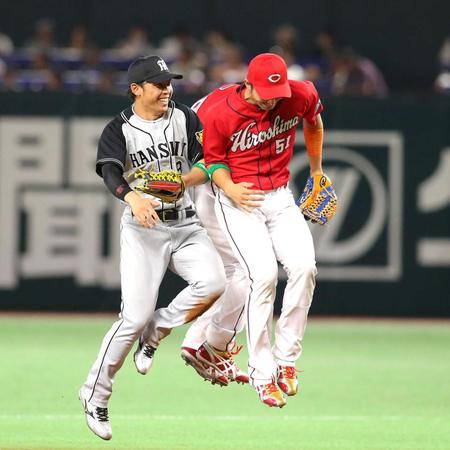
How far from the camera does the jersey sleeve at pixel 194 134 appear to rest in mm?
7879

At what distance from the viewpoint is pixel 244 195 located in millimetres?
7703

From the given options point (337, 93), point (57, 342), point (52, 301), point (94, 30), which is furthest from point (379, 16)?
point (57, 342)

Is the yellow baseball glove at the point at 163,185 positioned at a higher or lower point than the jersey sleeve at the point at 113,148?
lower

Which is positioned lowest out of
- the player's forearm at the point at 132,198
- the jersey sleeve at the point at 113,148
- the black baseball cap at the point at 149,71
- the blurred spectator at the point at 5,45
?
the blurred spectator at the point at 5,45

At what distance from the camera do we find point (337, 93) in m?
15.0

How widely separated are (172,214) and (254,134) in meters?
0.76

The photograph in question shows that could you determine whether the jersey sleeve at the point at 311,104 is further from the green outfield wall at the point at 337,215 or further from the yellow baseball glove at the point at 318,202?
the green outfield wall at the point at 337,215

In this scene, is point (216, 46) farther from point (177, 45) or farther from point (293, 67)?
point (293, 67)

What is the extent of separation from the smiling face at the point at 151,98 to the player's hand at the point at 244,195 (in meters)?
0.68

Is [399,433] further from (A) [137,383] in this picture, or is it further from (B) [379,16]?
(B) [379,16]

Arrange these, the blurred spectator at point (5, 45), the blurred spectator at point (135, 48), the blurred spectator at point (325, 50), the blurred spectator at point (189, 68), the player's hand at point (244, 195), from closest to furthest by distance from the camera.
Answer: the player's hand at point (244, 195), the blurred spectator at point (189, 68), the blurred spectator at point (5, 45), the blurred spectator at point (135, 48), the blurred spectator at point (325, 50)

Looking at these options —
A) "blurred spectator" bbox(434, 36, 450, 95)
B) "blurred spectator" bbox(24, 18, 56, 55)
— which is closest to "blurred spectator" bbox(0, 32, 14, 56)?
"blurred spectator" bbox(24, 18, 56, 55)

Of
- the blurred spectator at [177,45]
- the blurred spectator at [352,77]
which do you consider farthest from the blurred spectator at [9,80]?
the blurred spectator at [352,77]

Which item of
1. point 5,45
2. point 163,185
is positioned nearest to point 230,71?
point 5,45
